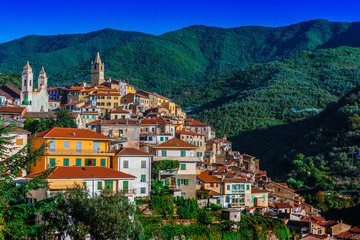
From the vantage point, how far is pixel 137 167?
42.9 metres

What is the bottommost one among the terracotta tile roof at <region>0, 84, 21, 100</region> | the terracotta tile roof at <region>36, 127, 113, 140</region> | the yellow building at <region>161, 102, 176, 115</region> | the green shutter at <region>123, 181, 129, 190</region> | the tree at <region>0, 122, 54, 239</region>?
the green shutter at <region>123, 181, 129, 190</region>

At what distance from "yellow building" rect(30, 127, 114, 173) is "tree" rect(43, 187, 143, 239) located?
13.5 m

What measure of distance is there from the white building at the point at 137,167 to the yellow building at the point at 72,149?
106 centimetres

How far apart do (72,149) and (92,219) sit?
51.9ft

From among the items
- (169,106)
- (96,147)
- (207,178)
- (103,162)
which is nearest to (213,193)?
(207,178)

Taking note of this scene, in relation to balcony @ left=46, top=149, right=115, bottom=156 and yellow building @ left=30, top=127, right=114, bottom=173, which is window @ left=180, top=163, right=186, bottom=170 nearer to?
yellow building @ left=30, top=127, right=114, bottom=173

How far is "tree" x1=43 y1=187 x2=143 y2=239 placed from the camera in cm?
2632

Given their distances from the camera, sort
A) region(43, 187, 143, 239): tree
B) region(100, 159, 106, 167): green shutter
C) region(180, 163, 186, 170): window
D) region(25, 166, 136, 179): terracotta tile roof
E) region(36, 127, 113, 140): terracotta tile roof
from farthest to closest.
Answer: region(180, 163, 186, 170): window < region(100, 159, 106, 167): green shutter < region(36, 127, 113, 140): terracotta tile roof < region(25, 166, 136, 179): terracotta tile roof < region(43, 187, 143, 239): tree

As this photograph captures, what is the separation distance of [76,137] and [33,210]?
23.3 m

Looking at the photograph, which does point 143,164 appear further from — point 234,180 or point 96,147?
point 234,180

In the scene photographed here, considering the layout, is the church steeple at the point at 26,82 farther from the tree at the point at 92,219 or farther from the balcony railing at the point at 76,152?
the tree at the point at 92,219

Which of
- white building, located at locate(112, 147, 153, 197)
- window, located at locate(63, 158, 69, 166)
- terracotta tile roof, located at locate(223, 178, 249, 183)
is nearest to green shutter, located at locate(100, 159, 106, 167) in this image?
A: white building, located at locate(112, 147, 153, 197)

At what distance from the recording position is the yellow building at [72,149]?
4019 cm

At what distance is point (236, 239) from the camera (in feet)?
140
